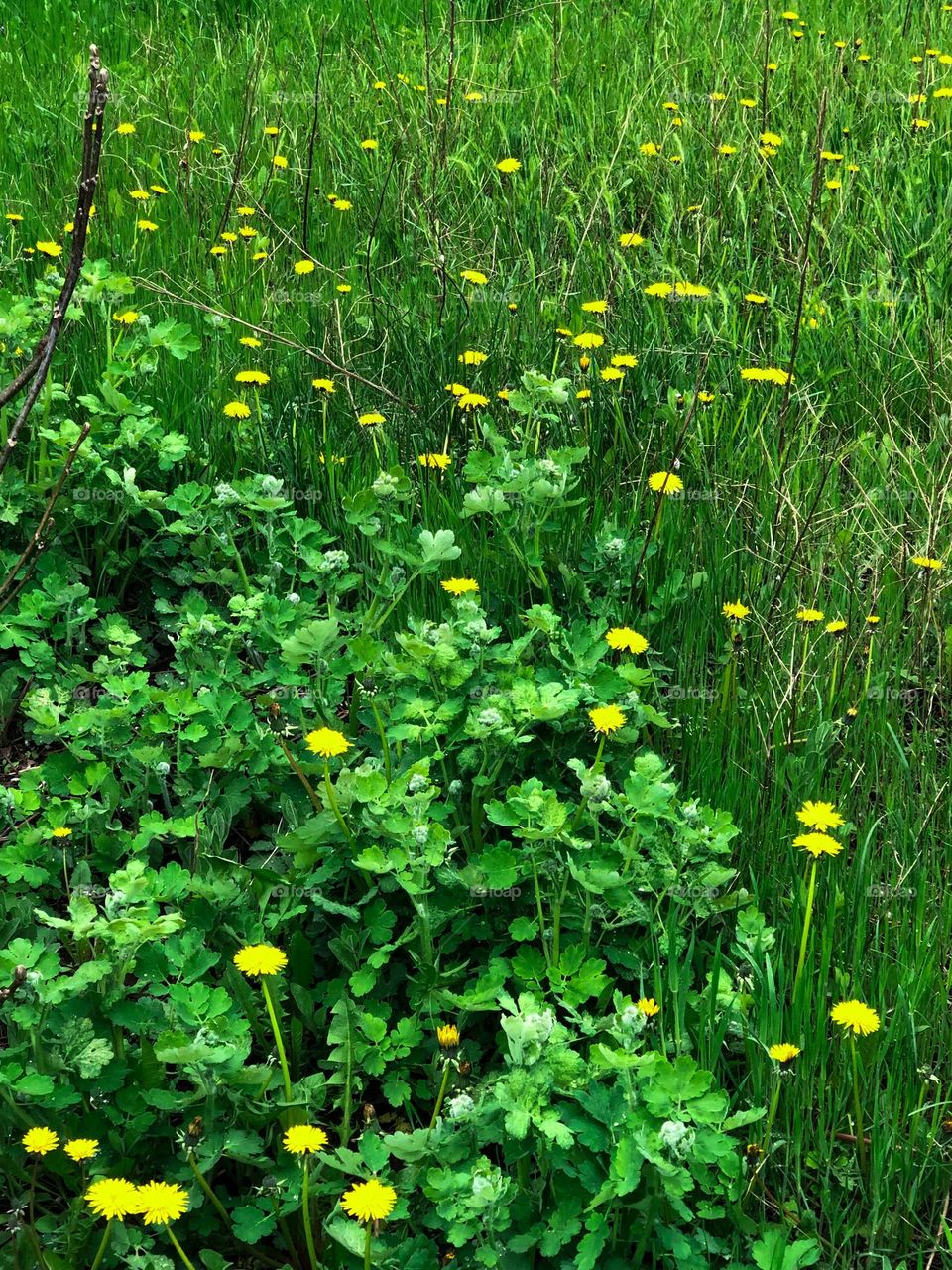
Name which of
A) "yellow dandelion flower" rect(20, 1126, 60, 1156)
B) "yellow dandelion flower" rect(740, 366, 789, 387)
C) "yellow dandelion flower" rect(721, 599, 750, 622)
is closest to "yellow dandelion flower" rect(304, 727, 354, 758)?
"yellow dandelion flower" rect(20, 1126, 60, 1156)

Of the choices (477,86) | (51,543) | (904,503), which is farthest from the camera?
(477,86)

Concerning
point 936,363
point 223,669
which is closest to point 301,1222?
point 223,669

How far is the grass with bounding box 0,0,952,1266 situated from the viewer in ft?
6.80

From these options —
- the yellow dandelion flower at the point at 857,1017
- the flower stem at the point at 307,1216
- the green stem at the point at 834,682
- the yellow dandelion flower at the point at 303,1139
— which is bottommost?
the flower stem at the point at 307,1216

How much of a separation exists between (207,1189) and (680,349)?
2.43 meters

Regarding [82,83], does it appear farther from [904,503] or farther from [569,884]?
[569,884]

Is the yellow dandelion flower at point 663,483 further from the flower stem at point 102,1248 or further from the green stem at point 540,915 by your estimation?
the flower stem at point 102,1248

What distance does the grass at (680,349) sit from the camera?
2.07 metres

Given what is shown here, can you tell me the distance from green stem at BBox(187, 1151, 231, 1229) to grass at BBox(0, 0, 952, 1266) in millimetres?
687

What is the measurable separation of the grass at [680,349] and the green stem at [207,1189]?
687 mm

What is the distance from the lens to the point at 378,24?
6012mm

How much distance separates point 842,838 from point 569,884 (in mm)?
519

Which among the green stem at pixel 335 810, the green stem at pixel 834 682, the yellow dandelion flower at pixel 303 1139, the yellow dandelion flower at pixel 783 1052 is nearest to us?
the yellow dandelion flower at pixel 303 1139

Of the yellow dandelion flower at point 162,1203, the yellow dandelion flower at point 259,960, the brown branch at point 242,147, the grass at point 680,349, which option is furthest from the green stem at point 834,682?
the brown branch at point 242,147
